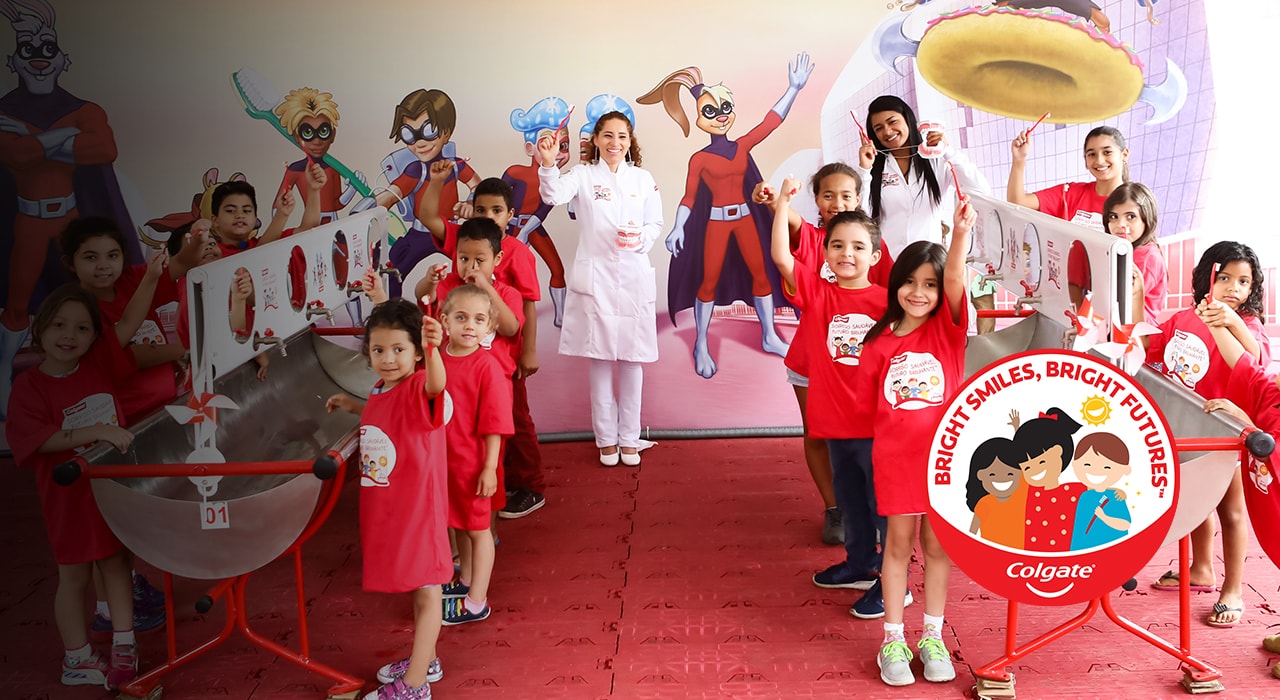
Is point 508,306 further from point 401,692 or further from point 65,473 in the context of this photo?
point 65,473

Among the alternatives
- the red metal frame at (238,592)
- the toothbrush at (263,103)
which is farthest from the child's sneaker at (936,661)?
the toothbrush at (263,103)

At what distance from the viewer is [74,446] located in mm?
2693

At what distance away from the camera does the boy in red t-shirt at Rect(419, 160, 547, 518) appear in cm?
383

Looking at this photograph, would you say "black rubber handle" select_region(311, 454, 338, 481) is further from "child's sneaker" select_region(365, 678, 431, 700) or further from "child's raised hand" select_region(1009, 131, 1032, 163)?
"child's raised hand" select_region(1009, 131, 1032, 163)

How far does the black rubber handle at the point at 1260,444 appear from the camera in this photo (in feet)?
7.86

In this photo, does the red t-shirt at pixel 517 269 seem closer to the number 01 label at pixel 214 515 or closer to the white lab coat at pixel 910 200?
the white lab coat at pixel 910 200

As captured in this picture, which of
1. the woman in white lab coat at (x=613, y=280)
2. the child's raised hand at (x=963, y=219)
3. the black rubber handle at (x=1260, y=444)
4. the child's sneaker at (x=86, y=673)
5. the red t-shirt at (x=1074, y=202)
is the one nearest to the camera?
the black rubber handle at (x=1260, y=444)

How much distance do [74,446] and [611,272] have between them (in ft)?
7.51

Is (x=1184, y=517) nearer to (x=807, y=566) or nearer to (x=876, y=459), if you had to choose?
(x=876, y=459)

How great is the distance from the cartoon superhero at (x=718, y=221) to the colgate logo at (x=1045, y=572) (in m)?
2.61

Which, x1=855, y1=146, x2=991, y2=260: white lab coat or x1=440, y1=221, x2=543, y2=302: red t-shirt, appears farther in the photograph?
x1=855, y1=146, x2=991, y2=260: white lab coat

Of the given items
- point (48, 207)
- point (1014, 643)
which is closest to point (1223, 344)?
point (1014, 643)

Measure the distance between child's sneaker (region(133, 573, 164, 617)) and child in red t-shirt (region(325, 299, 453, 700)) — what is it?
3.27ft

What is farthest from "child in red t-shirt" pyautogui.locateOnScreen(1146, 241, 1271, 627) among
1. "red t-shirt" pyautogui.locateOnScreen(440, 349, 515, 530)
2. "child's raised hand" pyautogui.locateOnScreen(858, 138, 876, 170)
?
"red t-shirt" pyautogui.locateOnScreen(440, 349, 515, 530)
